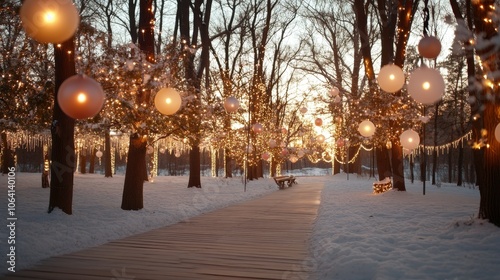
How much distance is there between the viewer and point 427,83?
7.31 meters

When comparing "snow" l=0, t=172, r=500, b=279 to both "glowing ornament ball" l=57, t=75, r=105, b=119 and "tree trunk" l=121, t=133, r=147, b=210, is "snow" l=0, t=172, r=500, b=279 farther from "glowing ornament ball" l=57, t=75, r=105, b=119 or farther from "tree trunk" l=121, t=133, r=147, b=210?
"glowing ornament ball" l=57, t=75, r=105, b=119

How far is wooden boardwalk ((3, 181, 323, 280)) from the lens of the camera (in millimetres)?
4934

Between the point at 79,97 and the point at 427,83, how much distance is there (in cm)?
659

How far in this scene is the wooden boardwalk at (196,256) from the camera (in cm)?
493

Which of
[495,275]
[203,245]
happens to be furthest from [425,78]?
[203,245]

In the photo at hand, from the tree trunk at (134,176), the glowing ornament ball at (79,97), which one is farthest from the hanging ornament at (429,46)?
the tree trunk at (134,176)

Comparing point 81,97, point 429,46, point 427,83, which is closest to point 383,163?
point 427,83

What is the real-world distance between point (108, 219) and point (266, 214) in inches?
174

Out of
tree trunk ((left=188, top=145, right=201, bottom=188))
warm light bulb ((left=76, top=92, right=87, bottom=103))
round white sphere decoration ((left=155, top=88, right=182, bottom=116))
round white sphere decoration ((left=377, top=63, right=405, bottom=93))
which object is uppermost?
round white sphere decoration ((left=377, top=63, right=405, bottom=93))

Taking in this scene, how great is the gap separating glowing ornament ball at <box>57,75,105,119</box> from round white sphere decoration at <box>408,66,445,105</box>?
6.19 meters

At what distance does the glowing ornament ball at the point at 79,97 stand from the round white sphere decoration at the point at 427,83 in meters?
6.19

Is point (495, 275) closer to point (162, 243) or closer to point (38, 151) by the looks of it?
point (162, 243)

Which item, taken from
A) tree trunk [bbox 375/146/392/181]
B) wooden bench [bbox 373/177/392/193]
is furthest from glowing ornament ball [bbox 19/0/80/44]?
tree trunk [bbox 375/146/392/181]

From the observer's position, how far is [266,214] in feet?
35.7
